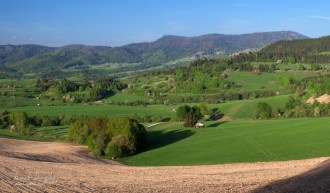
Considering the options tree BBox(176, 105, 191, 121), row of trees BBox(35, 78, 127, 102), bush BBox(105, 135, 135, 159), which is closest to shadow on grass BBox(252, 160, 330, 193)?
bush BBox(105, 135, 135, 159)

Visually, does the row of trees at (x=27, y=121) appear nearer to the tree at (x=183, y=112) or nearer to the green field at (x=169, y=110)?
the green field at (x=169, y=110)

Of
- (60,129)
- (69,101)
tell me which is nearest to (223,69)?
(69,101)

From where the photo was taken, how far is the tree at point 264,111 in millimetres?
98025

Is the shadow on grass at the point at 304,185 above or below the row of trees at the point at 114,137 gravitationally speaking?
above

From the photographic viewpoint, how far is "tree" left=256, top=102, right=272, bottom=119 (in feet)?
322

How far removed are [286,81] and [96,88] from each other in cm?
7498

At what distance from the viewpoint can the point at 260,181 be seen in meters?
25.0

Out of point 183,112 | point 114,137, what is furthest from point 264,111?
point 114,137

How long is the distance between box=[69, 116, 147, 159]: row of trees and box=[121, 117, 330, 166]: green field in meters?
2.38

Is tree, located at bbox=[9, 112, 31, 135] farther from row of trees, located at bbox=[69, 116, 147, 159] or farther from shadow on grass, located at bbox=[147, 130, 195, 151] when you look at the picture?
shadow on grass, located at bbox=[147, 130, 195, 151]

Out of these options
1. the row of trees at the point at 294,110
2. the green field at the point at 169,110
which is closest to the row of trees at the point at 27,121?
the green field at the point at 169,110

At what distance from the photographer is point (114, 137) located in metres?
61.2

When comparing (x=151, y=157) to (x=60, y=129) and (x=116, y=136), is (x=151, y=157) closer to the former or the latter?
(x=116, y=136)

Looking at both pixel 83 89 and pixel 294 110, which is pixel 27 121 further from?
pixel 83 89
